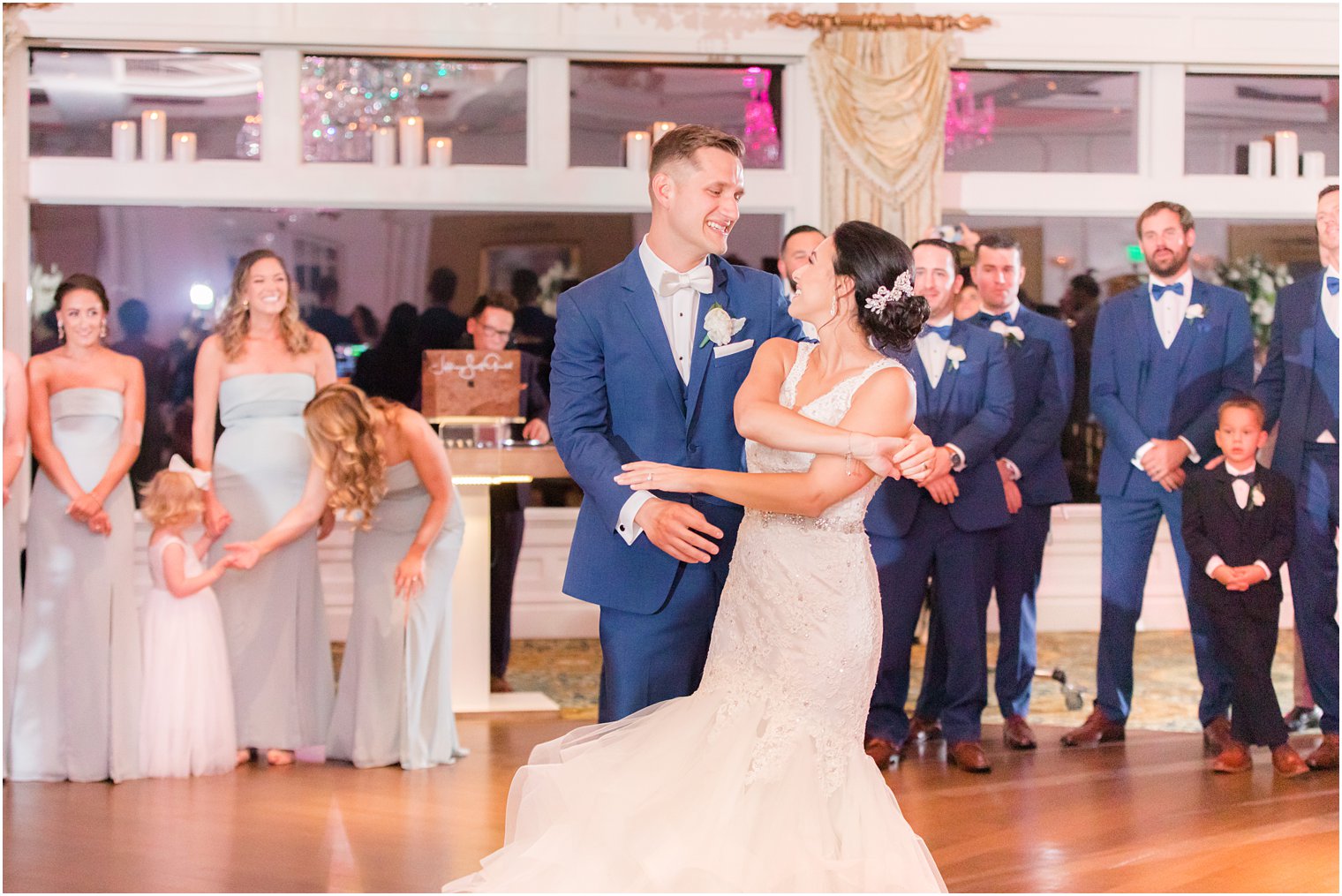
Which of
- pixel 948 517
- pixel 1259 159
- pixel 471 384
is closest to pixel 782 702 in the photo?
pixel 948 517

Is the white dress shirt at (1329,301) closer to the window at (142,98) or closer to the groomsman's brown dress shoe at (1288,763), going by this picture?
the groomsman's brown dress shoe at (1288,763)

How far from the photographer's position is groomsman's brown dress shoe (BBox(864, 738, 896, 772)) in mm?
4984

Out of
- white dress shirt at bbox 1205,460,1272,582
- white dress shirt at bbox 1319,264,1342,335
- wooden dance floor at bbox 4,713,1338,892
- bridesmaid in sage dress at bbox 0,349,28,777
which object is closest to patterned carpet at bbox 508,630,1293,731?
wooden dance floor at bbox 4,713,1338,892

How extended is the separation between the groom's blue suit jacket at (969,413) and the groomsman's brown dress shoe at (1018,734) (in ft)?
2.72

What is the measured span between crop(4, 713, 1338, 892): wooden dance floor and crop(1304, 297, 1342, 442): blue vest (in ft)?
4.11

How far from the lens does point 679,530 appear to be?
2.79m

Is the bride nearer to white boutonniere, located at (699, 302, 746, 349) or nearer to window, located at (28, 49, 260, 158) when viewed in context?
white boutonniere, located at (699, 302, 746, 349)

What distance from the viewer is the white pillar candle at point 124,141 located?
726 centimetres

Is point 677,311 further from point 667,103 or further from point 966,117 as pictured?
point 966,117

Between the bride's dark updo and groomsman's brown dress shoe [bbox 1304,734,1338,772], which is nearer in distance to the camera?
the bride's dark updo

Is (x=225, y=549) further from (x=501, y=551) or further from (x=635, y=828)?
(x=635, y=828)

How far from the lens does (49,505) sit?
16.3 feet

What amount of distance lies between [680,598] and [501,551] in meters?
3.99

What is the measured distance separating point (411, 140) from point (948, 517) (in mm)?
3841
